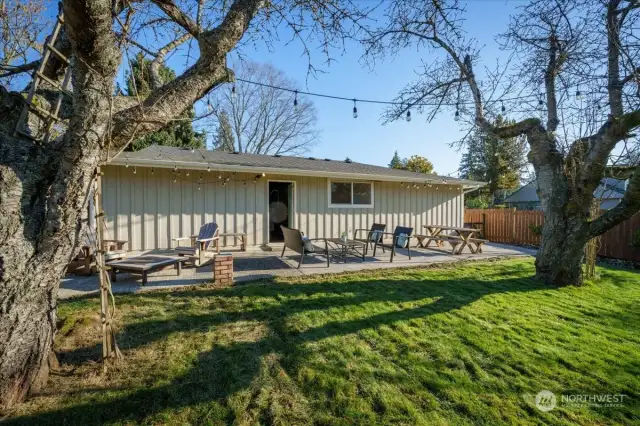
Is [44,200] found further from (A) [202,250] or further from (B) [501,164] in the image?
(B) [501,164]

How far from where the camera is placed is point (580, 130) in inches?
214

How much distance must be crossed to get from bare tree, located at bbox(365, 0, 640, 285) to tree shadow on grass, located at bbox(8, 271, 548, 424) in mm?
1348

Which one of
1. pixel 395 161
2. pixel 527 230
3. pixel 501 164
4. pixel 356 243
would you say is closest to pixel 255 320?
pixel 356 243

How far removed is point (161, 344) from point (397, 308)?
302cm

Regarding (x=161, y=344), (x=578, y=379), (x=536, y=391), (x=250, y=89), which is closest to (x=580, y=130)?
(x=578, y=379)

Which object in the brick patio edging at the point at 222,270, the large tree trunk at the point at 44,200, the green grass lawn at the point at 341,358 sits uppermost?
the large tree trunk at the point at 44,200

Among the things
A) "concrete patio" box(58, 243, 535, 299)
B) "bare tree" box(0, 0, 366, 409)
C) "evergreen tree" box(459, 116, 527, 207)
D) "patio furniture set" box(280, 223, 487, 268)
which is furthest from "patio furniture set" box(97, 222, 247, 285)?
"evergreen tree" box(459, 116, 527, 207)

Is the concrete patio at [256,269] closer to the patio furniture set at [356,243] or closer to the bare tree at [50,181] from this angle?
the patio furniture set at [356,243]

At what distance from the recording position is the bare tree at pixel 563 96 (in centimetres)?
504

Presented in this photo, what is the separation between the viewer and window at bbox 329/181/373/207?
9867 mm

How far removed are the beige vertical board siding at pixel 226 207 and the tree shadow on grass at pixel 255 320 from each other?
3.78 metres

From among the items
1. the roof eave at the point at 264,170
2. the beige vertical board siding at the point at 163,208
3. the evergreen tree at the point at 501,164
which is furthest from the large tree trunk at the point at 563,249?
the evergreen tree at the point at 501,164

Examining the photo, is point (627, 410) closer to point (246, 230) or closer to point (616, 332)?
point (616, 332)

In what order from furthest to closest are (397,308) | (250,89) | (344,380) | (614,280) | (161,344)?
(250,89), (614,280), (397,308), (161,344), (344,380)
